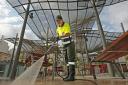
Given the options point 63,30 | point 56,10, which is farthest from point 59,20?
point 56,10

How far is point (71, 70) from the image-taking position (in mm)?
5059

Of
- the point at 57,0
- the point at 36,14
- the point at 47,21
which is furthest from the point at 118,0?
the point at 47,21

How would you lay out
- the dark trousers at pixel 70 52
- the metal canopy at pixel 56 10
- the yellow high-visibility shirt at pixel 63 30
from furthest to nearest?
the metal canopy at pixel 56 10 < the yellow high-visibility shirt at pixel 63 30 < the dark trousers at pixel 70 52

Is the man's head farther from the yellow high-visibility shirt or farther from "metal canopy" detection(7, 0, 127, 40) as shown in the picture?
"metal canopy" detection(7, 0, 127, 40)

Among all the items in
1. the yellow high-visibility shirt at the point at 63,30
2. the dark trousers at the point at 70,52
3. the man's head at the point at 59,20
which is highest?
the man's head at the point at 59,20

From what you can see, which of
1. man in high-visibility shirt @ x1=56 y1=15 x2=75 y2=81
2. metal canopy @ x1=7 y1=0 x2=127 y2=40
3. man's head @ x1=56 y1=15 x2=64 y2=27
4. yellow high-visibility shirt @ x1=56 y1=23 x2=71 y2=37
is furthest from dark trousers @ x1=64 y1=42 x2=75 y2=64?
metal canopy @ x1=7 y1=0 x2=127 y2=40

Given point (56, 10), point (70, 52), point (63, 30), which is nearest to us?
point (70, 52)

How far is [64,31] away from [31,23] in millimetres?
14734

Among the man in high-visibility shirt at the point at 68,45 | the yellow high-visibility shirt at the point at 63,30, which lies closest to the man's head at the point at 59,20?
the man in high-visibility shirt at the point at 68,45

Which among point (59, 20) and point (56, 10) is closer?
point (59, 20)

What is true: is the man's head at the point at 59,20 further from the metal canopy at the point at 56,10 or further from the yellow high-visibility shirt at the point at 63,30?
the metal canopy at the point at 56,10

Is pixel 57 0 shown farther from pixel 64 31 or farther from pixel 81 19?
pixel 64 31

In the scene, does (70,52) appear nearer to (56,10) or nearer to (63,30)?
(63,30)

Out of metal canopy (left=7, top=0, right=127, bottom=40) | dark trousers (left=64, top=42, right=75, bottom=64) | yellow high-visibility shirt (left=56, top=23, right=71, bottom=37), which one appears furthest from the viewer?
metal canopy (left=7, top=0, right=127, bottom=40)
